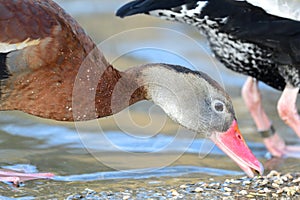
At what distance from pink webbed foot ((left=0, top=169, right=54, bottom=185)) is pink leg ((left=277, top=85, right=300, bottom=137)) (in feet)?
6.73

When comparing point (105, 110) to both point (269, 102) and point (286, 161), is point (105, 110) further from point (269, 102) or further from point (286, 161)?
point (269, 102)

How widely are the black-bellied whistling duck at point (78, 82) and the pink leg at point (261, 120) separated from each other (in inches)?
49.7

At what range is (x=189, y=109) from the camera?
5930mm

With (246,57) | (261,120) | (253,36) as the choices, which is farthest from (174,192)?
(261,120)

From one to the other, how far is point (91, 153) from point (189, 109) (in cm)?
112

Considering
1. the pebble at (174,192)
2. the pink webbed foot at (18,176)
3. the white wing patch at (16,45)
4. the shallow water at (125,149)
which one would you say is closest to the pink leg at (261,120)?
the shallow water at (125,149)

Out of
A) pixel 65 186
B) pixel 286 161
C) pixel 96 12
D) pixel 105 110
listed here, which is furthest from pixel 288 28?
pixel 96 12

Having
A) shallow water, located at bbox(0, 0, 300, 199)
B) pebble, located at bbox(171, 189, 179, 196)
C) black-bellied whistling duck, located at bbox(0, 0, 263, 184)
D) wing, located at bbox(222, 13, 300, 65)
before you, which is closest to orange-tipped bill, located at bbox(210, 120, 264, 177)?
black-bellied whistling duck, located at bbox(0, 0, 263, 184)

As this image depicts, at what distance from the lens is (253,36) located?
657cm

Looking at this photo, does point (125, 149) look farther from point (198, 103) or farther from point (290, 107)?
point (290, 107)

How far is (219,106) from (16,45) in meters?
1.36

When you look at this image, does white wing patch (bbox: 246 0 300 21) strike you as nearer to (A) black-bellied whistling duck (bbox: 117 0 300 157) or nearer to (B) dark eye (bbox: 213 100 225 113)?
(A) black-bellied whistling duck (bbox: 117 0 300 157)

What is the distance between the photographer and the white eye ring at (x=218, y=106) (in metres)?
5.87

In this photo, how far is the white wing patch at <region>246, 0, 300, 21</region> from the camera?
6.48m
